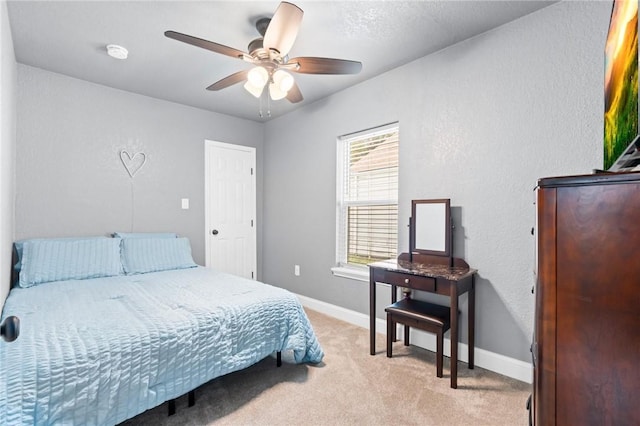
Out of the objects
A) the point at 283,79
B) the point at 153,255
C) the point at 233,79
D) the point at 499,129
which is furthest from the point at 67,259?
the point at 499,129

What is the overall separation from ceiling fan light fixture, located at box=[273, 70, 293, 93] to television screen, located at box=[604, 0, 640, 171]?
166 cm

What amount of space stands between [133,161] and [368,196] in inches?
101

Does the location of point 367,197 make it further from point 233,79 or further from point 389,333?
point 233,79

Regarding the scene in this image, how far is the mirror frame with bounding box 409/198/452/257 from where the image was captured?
245 cm

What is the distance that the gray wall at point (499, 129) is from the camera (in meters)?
1.92

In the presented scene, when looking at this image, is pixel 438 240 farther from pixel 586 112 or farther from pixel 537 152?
pixel 586 112

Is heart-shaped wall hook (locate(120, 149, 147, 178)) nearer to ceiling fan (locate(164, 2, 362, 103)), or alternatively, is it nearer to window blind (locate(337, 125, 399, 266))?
ceiling fan (locate(164, 2, 362, 103))

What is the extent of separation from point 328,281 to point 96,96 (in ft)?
10.1

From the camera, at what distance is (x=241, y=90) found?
3.33 meters

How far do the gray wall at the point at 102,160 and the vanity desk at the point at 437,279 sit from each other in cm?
243

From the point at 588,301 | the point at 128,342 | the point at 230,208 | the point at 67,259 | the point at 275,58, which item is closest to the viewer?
the point at 588,301

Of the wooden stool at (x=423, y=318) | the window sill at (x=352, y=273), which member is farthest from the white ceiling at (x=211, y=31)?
the wooden stool at (x=423, y=318)

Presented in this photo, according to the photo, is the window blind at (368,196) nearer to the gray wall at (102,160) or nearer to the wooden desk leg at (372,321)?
the wooden desk leg at (372,321)

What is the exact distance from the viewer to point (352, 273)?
3.24 m
